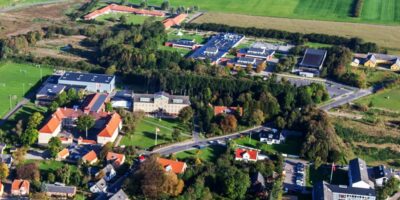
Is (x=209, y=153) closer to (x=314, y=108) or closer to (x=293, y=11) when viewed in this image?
(x=314, y=108)

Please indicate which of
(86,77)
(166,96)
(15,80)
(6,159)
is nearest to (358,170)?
(166,96)

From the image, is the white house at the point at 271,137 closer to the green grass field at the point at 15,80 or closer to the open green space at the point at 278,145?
the open green space at the point at 278,145

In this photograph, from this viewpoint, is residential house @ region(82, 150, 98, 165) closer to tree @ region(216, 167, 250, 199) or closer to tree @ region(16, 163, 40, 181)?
tree @ region(16, 163, 40, 181)

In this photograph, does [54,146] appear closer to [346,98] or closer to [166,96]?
[166,96]

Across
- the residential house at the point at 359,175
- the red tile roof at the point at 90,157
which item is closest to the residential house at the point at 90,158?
the red tile roof at the point at 90,157

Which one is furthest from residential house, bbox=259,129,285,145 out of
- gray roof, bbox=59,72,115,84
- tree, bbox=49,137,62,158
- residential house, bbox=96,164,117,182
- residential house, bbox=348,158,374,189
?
gray roof, bbox=59,72,115,84

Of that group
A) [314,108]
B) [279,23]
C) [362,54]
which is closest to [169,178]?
[314,108]
